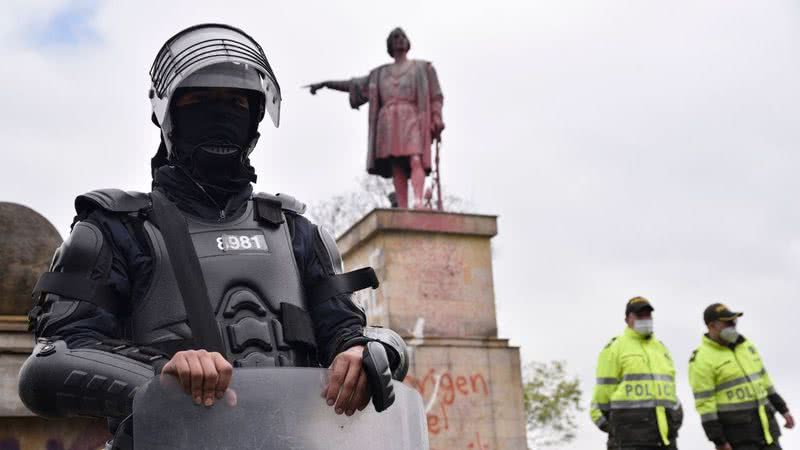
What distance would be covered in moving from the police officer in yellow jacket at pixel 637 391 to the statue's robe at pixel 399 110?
4.89 meters

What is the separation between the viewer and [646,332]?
7.95 metres

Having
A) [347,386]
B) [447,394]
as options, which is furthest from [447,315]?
[347,386]

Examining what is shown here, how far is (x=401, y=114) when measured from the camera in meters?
12.5

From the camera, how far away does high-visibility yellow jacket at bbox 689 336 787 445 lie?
26.7 ft

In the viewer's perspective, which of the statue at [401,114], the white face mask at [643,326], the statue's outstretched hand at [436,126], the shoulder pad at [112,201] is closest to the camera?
the shoulder pad at [112,201]

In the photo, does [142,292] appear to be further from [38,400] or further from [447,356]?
[447,356]

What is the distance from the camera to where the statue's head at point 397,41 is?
12648 millimetres

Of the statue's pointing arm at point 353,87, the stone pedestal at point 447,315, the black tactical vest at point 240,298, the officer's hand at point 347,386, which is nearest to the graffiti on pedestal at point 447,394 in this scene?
the stone pedestal at point 447,315

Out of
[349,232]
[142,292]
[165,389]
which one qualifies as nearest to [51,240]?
[142,292]

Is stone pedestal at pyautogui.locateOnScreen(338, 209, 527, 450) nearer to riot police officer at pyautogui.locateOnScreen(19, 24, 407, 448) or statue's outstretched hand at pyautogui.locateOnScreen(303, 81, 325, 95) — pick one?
statue's outstretched hand at pyautogui.locateOnScreen(303, 81, 325, 95)

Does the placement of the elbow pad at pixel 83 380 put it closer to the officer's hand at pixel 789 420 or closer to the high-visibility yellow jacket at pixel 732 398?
the high-visibility yellow jacket at pixel 732 398

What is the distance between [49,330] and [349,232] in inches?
377

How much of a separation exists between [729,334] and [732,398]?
1.58ft

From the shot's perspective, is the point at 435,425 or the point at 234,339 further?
the point at 435,425
